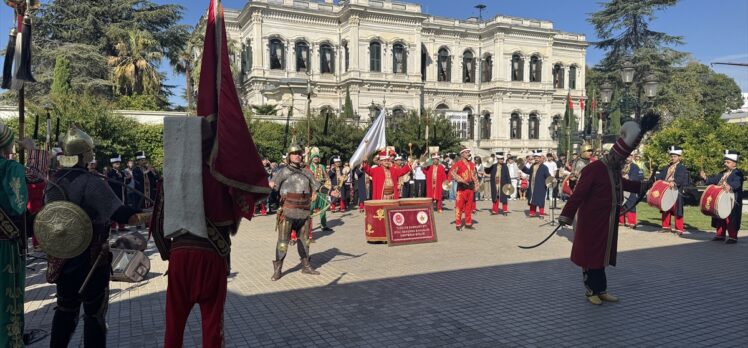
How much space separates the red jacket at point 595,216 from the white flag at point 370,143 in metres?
6.93

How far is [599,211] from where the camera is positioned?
6609 mm

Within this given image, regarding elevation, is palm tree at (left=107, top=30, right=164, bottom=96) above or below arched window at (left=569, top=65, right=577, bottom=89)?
below

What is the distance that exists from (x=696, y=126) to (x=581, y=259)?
1593cm

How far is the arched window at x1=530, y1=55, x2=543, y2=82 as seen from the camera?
55.6m

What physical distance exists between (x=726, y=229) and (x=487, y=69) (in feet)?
151

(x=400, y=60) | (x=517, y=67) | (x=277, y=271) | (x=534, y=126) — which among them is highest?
(x=517, y=67)

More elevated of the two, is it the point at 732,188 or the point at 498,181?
the point at 732,188

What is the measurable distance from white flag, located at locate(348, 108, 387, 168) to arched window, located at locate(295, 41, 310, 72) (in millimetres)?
33694

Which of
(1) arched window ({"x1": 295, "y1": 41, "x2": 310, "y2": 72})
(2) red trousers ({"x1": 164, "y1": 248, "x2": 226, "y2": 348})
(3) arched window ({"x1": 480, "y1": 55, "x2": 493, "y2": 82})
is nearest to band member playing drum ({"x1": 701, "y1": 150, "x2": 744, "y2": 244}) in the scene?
(2) red trousers ({"x1": 164, "y1": 248, "x2": 226, "y2": 348})

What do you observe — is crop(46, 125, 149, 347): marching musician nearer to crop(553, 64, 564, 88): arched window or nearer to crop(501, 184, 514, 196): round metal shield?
crop(501, 184, 514, 196): round metal shield

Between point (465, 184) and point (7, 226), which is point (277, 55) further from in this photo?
point (7, 226)

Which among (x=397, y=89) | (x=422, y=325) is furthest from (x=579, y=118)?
(x=422, y=325)

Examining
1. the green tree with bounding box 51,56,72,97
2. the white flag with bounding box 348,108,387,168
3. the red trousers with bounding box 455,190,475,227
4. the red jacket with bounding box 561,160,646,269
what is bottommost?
the red trousers with bounding box 455,190,475,227

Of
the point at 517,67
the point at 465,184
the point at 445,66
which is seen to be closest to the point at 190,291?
the point at 465,184
